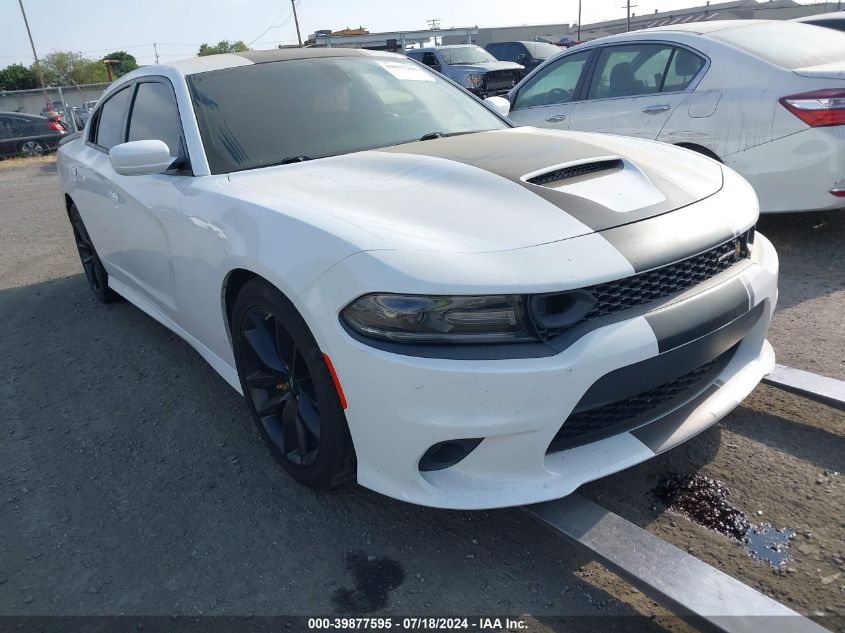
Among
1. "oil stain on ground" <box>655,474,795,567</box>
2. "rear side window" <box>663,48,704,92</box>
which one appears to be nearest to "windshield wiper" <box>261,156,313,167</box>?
"oil stain on ground" <box>655,474,795,567</box>

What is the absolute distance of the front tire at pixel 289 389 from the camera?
2121mm

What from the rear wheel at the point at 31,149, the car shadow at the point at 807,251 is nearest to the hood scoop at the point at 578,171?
the car shadow at the point at 807,251

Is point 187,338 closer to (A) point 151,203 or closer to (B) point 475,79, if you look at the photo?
(A) point 151,203

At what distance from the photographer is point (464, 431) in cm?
185

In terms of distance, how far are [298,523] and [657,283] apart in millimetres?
1471

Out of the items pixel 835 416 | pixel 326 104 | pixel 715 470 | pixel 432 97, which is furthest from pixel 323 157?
pixel 835 416

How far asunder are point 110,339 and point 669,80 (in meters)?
4.38

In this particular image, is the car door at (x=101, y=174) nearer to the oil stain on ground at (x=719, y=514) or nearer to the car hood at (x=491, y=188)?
the car hood at (x=491, y=188)

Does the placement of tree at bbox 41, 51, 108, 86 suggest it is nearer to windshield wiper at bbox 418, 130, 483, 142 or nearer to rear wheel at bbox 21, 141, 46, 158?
rear wheel at bbox 21, 141, 46, 158

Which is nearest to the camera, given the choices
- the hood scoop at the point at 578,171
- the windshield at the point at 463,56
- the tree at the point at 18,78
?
the hood scoop at the point at 578,171

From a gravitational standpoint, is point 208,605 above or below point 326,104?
below

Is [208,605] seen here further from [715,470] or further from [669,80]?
[669,80]

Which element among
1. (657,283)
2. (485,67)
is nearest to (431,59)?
(485,67)

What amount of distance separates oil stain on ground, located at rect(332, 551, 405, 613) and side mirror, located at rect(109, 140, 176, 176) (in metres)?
1.79
